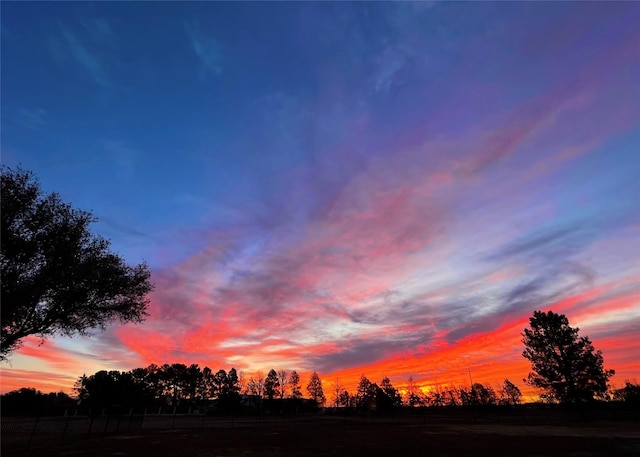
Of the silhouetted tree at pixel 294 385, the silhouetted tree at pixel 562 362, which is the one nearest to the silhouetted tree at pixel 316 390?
the silhouetted tree at pixel 294 385

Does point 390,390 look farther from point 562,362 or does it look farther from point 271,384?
point 562,362

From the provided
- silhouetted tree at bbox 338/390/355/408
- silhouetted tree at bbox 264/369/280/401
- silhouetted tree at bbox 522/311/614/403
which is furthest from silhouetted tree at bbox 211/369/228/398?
silhouetted tree at bbox 522/311/614/403

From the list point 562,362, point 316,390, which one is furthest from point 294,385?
point 562,362

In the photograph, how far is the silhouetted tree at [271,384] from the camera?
171 metres

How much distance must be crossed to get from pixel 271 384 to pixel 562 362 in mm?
140578

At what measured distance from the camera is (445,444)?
29438 mm

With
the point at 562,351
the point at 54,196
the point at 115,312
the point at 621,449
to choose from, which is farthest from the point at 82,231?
the point at 562,351

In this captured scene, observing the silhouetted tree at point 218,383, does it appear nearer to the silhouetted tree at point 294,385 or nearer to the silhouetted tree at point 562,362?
the silhouetted tree at point 294,385

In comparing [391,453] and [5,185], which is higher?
[5,185]

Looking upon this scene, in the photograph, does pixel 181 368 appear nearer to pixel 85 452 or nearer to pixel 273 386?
pixel 273 386

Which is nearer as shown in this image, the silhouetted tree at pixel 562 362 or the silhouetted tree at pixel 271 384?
the silhouetted tree at pixel 562 362

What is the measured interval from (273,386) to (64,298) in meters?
166

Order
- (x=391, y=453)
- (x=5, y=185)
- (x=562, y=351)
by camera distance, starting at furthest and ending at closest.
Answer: (x=562, y=351) → (x=391, y=453) → (x=5, y=185)

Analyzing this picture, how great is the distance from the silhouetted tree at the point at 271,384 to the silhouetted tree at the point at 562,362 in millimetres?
135183
